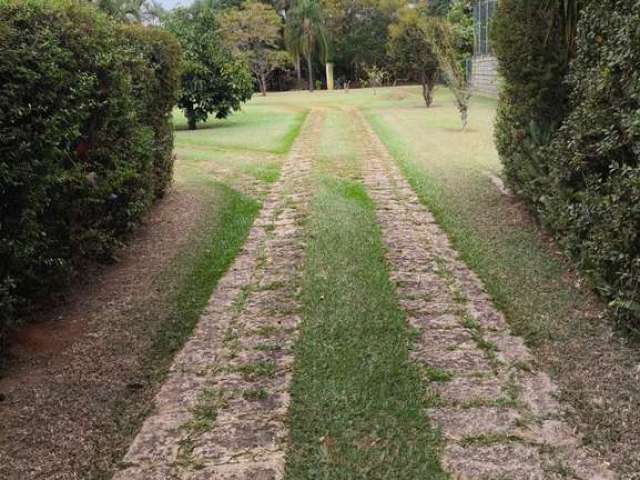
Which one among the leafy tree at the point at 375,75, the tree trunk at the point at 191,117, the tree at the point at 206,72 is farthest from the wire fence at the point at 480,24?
the tree trunk at the point at 191,117

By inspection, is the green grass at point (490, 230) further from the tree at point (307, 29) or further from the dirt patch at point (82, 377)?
the tree at point (307, 29)

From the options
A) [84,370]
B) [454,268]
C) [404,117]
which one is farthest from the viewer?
[404,117]

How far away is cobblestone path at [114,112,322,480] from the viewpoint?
2803mm

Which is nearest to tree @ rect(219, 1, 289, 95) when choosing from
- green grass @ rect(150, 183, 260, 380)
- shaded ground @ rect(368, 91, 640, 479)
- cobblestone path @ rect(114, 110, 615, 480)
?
shaded ground @ rect(368, 91, 640, 479)

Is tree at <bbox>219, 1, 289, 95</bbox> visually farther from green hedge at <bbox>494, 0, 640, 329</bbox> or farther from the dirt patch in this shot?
the dirt patch

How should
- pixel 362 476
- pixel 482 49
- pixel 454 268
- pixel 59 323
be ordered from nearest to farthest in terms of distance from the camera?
pixel 362 476, pixel 59 323, pixel 454 268, pixel 482 49

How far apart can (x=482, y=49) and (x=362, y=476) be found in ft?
98.7

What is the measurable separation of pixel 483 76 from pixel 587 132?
27781 millimetres

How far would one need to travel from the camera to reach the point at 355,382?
3.43 meters

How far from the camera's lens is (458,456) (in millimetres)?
2787

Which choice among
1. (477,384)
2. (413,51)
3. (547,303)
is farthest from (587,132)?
(413,51)

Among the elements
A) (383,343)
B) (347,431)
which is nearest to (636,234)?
(383,343)

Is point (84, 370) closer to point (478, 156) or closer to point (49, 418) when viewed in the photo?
point (49, 418)

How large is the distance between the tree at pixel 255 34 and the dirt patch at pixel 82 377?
35.6 meters
